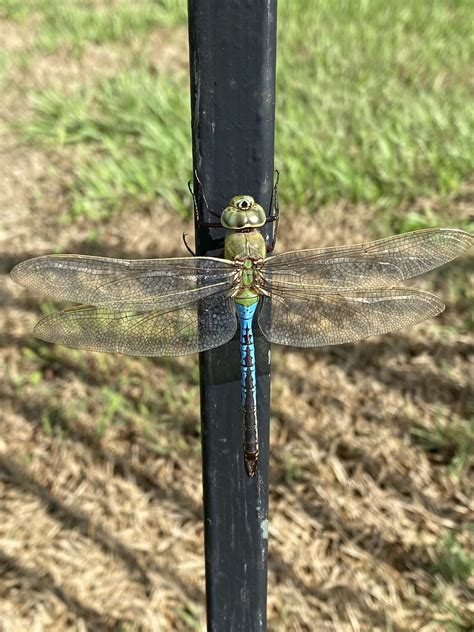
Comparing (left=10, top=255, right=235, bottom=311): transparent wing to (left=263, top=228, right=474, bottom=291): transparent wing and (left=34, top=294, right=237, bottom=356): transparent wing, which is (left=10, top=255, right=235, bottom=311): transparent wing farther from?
(left=263, top=228, right=474, bottom=291): transparent wing

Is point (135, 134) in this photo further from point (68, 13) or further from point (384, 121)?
point (68, 13)

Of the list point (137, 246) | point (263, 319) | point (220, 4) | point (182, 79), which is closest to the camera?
point (220, 4)

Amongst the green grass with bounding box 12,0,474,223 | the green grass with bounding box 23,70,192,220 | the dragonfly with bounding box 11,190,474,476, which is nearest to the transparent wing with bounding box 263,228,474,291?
the dragonfly with bounding box 11,190,474,476

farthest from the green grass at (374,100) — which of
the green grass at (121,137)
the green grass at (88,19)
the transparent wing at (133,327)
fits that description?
the transparent wing at (133,327)

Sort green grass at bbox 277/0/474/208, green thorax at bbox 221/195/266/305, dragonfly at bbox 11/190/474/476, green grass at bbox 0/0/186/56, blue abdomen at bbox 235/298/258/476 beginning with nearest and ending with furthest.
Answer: green thorax at bbox 221/195/266/305 → blue abdomen at bbox 235/298/258/476 → dragonfly at bbox 11/190/474/476 → green grass at bbox 277/0/474/208 → green grass at bbox 0/0/186/56

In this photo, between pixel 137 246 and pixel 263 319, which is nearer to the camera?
pixel 263 319

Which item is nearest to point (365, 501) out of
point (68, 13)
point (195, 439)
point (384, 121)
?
point (195, 439)
